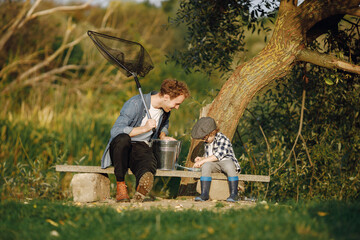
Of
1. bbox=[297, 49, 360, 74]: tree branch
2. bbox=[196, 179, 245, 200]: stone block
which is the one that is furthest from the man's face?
bbox=[297, 49, 360, 74]: tree branch

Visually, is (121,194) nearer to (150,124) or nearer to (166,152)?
(166,152)

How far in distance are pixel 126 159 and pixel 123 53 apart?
1.55 metres

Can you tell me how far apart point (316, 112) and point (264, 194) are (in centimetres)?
159

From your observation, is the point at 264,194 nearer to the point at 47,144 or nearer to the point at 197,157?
the point at 197,157

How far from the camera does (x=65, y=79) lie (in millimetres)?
15062

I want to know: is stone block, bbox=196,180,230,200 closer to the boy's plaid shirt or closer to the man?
the boy's plaid shirt

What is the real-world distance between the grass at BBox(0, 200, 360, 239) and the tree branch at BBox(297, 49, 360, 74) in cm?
220

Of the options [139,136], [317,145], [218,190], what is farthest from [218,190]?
[317,145]

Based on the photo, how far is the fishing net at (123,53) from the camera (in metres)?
5.94

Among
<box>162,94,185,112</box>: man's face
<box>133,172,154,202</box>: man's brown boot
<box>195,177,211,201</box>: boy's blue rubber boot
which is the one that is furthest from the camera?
<box>162,94,185,112</box>: man's face

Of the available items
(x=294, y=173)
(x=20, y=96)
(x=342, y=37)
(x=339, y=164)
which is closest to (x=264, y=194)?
(x=294, y=173)

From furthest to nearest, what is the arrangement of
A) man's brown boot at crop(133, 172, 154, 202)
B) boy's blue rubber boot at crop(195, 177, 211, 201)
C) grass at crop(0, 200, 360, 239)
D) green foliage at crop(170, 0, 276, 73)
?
green foliage at crop(170, 0, 276, 73)
boy's blue rubber boot at crop(195, 177, 211, 201)
man's brown boot at crop(133, 172, 154, 202)
grass at crop(0, 200, 360, 239)

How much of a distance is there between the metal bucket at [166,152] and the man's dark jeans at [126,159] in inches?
4.4

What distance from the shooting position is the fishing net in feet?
19.5
